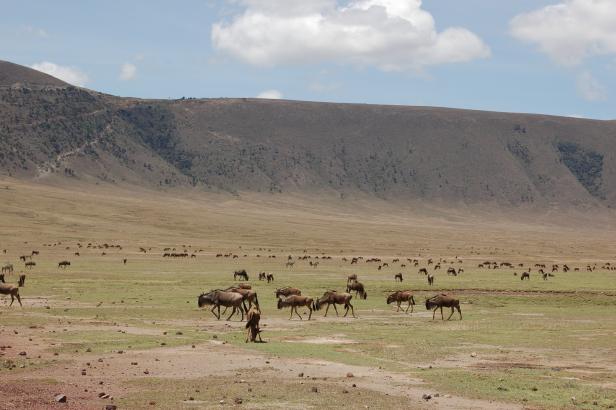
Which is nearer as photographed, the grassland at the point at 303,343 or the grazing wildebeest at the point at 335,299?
the grassland at the point at 303,343

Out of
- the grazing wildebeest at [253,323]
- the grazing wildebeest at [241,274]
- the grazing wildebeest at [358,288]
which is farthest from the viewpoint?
the grazing wildebeest at [241,274]

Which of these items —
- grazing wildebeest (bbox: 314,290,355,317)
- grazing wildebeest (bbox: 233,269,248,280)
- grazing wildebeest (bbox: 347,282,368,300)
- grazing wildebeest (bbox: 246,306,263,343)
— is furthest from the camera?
grazing wildebeest (bbox: 233,269,248,280)

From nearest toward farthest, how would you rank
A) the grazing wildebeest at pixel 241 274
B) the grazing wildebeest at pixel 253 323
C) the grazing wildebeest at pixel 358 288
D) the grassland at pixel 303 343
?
1. the grassland at pixel 303 343
2. the grazing wildebeest at pixel 253 323
3. the grazing wildebeest at pixel 358 288
4. the grazing wildebeest at pixel 241 274

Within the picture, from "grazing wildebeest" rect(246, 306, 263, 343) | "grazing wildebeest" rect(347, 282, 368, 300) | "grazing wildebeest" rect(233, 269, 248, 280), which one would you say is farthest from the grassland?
"grazing wildebeest" rect(347, 282, 368, 300)

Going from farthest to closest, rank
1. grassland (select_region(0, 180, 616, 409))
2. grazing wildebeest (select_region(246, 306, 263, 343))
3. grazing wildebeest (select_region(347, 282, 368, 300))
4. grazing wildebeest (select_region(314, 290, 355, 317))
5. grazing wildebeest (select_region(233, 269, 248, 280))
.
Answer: grazing wildebeest (select_region(233, 269, 248, 280)) → grazing wildebeest (select_region(347, 282, 368, 300)) → grazing wildebeest (select_region(314, 290, 355, 317)) → grazing wildebeest (select_region(246, 306, 263, 343)) → grassland (select_region(0, 180, 616, 409))

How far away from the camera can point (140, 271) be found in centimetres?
6028

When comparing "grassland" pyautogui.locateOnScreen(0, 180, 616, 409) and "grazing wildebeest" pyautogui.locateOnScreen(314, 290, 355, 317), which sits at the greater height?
"grazing wildebeest" pyautogui.locateOnScreen(314, 290, 355, 317)

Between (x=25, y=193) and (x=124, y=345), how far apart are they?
124699 millimetres

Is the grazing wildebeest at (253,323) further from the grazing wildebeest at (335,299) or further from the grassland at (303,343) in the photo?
the grazing wildebeest at (335,299)

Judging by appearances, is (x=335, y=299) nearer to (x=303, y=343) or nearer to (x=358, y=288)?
(x=358, y=288)

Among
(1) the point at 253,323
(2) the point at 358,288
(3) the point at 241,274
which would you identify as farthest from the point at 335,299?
(3) the point at 241,274

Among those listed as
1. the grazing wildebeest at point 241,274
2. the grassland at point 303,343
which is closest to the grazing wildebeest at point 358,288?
the grassland at point 303,343

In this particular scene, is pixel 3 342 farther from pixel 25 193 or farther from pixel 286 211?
pixel 286 211

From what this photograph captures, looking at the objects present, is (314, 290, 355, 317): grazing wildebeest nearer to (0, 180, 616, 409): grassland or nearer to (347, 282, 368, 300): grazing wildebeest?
(0, 180, 616, 409): grassland
